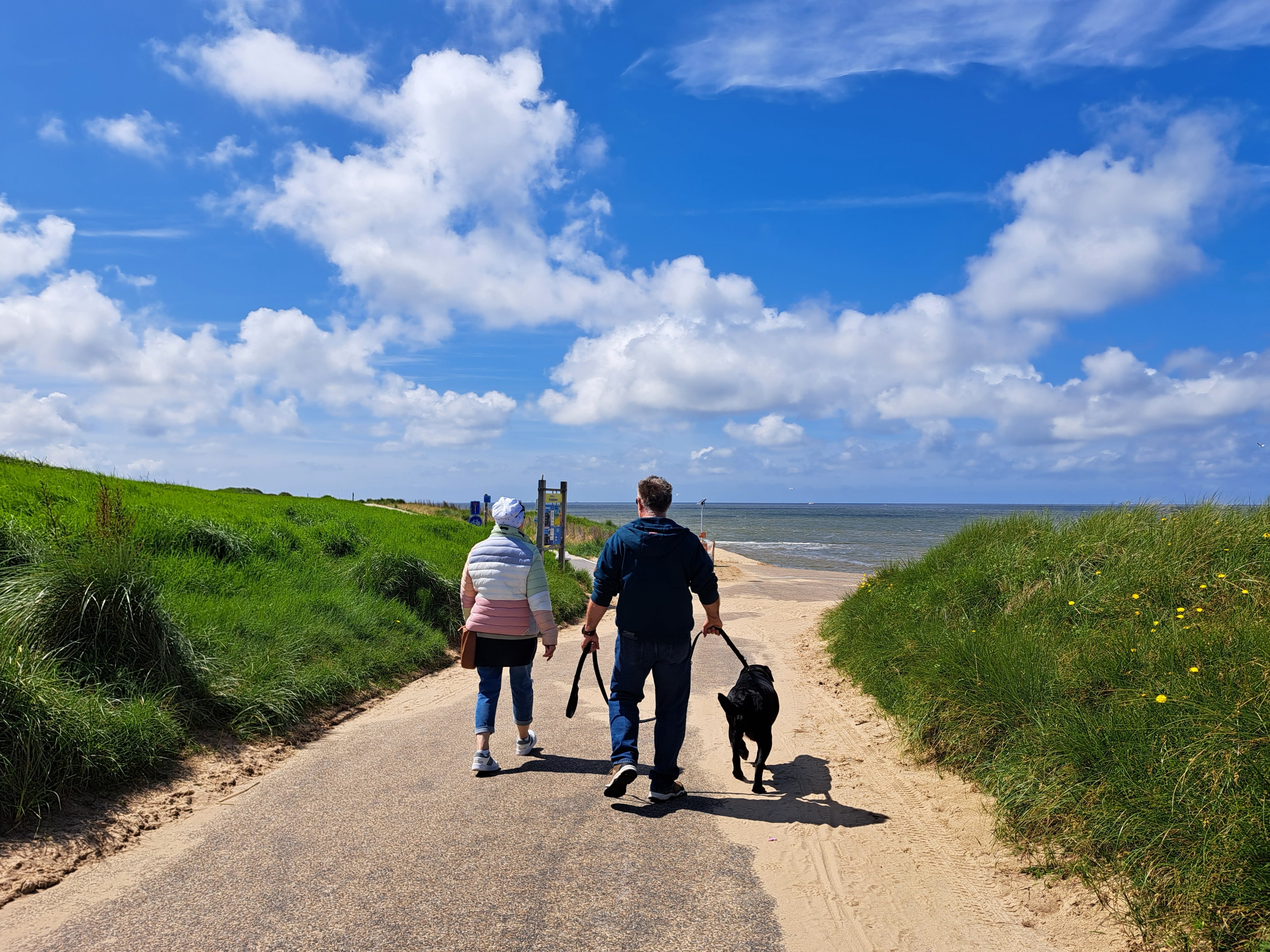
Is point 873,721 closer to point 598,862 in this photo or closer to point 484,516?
point 598,862

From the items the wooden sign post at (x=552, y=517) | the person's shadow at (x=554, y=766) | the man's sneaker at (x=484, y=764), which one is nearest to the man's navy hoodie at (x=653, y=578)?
the person's shadow at (x=554, y=766)

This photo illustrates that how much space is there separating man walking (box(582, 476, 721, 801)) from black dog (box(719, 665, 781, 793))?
0.49m

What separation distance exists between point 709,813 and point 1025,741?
2.06 m

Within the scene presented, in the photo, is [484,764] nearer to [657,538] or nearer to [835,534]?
[657,538]

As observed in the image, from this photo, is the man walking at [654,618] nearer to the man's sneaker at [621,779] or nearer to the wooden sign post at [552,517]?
the man's sneaker at [621,779]

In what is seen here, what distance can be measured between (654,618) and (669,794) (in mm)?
1130

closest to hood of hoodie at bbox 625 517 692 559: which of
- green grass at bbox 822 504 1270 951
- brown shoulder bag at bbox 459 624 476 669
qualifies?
brown shoulder bag at bbox 459 624 476 669

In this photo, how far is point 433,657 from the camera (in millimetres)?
9656

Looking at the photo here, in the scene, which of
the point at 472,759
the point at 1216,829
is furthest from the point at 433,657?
the point at 1216,829

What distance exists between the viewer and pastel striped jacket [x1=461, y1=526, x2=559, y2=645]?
18.0ft

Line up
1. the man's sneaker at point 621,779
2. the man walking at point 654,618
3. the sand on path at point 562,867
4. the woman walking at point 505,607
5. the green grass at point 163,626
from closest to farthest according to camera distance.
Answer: the sand on path at point 562,867
the green grass at point 163,626
the man's sneaker at point 621,779
the man walking at point 654,618
the woman walking at point 505,607

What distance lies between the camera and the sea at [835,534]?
29.2 m

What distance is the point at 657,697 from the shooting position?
5.14m

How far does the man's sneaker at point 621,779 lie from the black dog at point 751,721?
881 mm
